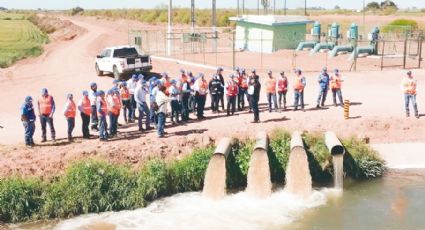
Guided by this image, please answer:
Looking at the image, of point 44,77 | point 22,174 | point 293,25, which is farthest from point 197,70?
point 22,174

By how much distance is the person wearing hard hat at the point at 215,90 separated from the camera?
70.0ft

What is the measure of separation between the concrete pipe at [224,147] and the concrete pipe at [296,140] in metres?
1.74

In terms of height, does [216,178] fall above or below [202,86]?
below

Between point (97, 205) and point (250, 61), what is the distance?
2527cm

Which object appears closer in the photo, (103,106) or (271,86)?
(103,106)

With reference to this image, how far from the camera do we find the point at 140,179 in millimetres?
15406

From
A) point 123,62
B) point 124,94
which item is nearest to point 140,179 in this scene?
point 124,94

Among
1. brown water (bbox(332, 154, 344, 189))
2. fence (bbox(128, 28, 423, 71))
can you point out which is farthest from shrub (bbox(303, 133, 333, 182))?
fence (bbox(128, 28, 423, 71))

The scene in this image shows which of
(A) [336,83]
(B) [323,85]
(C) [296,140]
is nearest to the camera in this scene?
(C) [296,140]

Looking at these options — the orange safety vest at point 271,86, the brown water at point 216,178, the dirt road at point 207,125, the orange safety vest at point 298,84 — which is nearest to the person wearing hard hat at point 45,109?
the dirt road at point 207,125

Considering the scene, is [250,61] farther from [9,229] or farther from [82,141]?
[9,229]

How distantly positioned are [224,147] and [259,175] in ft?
4.01

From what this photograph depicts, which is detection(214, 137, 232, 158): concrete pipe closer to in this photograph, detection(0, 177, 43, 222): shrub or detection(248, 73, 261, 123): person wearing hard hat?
detection(248, 73, 261, 123): person wearing hard hat

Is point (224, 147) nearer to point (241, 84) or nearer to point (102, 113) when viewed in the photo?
point (102, 113)
